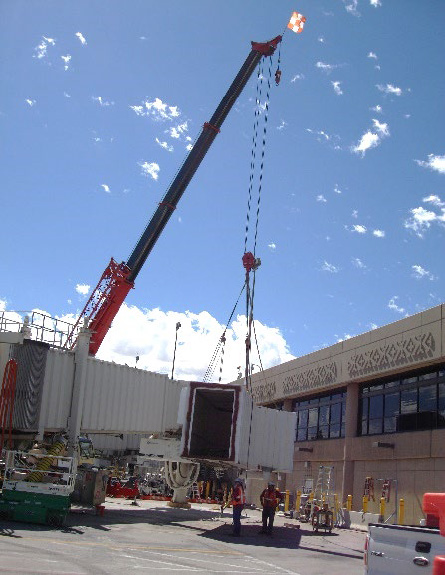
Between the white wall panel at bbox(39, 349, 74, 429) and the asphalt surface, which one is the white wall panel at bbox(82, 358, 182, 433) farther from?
the asphalt surface

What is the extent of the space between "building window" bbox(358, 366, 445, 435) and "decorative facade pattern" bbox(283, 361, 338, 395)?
219 cm

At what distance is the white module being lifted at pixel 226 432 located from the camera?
2125 centimetres

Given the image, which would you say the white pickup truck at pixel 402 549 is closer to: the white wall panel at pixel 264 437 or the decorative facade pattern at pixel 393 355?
the white wall panel at pixel 264 437

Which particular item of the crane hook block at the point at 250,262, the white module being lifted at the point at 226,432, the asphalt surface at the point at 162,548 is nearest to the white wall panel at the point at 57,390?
the asphalt surface at the point at 162,548

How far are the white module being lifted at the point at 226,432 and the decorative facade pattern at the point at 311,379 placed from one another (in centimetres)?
1097

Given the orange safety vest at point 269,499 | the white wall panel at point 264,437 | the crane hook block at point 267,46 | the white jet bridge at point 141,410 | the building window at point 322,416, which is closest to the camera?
the orange safety vest at point 269,499

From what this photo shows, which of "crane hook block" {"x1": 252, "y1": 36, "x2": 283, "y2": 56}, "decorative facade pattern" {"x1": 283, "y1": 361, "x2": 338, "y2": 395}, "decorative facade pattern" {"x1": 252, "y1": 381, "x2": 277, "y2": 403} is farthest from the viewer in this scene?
"decorative facade pattern" {"x1": 252, "y1": 381, "x2": 277, "y2": 403}

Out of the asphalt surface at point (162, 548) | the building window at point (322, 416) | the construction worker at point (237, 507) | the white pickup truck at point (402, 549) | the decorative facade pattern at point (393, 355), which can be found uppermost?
the decorative facade pattern at point (393, 355)

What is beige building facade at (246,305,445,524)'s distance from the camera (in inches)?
1089

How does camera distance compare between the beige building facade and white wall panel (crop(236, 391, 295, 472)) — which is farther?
the beige building facade

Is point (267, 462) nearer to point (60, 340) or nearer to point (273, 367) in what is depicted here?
point (60, 340)

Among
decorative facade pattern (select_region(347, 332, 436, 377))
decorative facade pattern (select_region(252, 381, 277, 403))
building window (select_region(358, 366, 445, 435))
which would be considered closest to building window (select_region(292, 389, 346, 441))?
decorative facade pattern (select_region(252, 381, 277, 403))

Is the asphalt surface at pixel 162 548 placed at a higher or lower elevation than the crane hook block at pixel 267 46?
lower

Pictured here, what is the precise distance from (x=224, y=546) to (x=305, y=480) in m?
23.0
